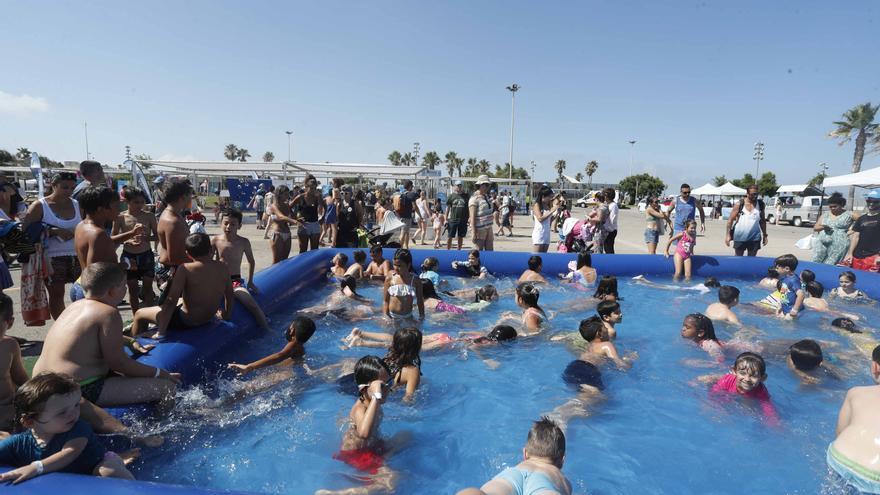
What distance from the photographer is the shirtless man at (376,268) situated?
763 cm

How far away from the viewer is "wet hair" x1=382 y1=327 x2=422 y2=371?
12.3 ft

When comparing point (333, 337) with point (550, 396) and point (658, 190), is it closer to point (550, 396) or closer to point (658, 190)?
point (550, 396)

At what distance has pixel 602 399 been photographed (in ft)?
13.5

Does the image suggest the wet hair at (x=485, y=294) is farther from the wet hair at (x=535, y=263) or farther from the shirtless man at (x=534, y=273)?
the wet hair at (x=535, y=263)

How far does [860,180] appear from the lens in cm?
1212

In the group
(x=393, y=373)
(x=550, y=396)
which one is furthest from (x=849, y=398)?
(x=393, y=373)

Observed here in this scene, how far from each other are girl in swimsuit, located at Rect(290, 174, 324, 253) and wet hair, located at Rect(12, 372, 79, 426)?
5955 millimetres

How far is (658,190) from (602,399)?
220 feet

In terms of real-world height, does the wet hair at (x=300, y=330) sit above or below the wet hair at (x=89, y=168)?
below

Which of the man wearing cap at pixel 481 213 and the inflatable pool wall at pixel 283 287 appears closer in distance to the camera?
the inflatable pool wall at pixel 283 287

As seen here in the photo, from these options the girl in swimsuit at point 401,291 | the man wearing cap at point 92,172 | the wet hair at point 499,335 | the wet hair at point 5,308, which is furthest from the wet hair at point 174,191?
the wet hair at point 499,335

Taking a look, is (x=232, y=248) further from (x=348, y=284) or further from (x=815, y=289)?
(x=815, y=289)

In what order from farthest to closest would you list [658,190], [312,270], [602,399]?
[658,190]
[312,270]
[602,399]

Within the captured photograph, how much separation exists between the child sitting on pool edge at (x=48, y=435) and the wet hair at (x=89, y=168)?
3.30 m
